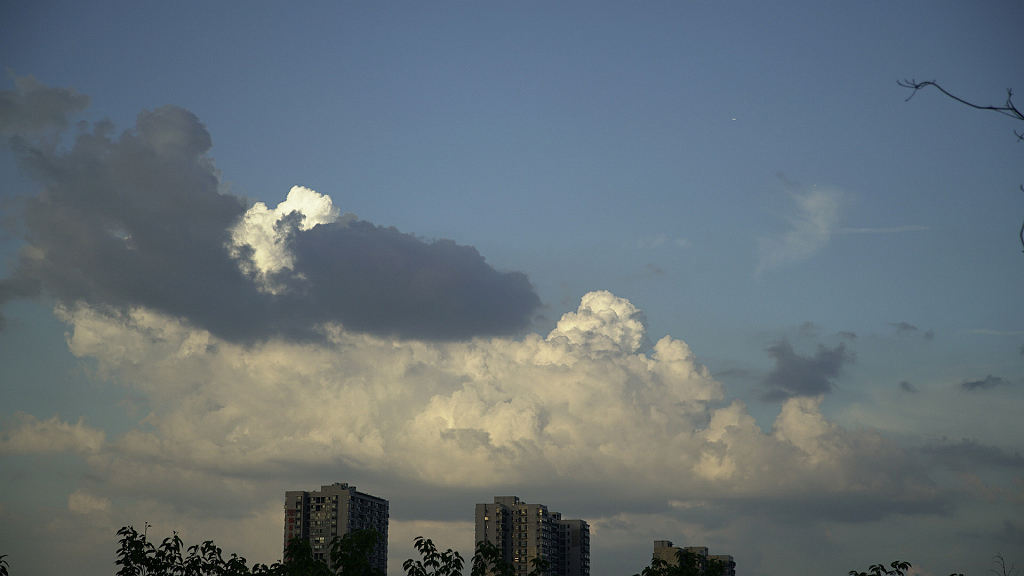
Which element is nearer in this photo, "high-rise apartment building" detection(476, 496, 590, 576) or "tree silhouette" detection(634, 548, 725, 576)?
"tree silhouette" detection(634, 548, 725, 576)

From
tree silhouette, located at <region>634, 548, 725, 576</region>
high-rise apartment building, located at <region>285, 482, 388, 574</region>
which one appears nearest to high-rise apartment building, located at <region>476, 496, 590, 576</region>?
high-rise apartment building, located at <region>285, 482, 388, 574</region>

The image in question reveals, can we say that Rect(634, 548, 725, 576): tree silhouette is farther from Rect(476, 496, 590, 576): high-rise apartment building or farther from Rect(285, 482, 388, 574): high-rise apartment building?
Rect(285, 482, 388, 574): high-rise apartment building

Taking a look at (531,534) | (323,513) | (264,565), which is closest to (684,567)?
(264,565)

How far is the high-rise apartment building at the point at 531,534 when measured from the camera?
12275 cm

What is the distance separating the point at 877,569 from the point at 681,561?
7.70 metres

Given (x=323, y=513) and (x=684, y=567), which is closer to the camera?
(x=684, y=567)

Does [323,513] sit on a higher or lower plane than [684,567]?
higher

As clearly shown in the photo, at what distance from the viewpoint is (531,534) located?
124 m

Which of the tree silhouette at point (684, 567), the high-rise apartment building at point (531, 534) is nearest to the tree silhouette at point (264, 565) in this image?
the tree silhouette at point (684, 567)

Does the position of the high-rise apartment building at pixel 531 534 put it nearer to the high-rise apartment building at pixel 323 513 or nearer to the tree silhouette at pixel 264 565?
the high-rise apartment building at pixel 323 513

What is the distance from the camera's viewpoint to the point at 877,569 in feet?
111

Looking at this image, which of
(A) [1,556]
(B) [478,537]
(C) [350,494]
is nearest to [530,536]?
(B) [478,537]

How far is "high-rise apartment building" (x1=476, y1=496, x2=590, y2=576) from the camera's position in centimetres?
12275

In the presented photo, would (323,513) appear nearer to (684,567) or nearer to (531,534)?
(531,534)
